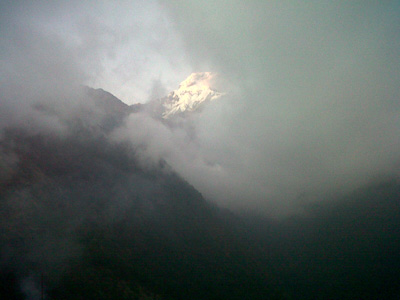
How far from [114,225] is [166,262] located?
43.6 m

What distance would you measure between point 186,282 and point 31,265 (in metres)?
96.9

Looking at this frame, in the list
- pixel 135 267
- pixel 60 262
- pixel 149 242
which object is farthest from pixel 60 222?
pixel 149 242

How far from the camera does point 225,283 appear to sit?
7726 inches

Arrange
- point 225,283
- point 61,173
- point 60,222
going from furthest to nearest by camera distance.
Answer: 1. point 225,283
2. point 61,173
3. point 60,222

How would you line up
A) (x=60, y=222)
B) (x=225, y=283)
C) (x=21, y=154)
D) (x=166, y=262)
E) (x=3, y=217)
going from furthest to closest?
(x=225, y=283), (x=166, y=262), (x=21, y=154), (x=60, y=222), (x=3, y=217)

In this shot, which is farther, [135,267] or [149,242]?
[149,242]

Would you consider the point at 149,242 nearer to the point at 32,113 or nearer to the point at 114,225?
the point at 114,225

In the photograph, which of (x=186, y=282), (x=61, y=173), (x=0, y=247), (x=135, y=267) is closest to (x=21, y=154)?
(x=61, y=173)

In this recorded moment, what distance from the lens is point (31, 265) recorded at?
382 feet

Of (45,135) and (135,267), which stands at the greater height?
(45,135)

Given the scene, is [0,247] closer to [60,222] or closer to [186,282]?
[60,222]

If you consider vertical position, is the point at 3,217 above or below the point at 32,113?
below

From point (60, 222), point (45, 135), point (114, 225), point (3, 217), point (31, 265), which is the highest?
point (45, 135)

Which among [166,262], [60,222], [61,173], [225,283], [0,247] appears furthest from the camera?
[225,283]
